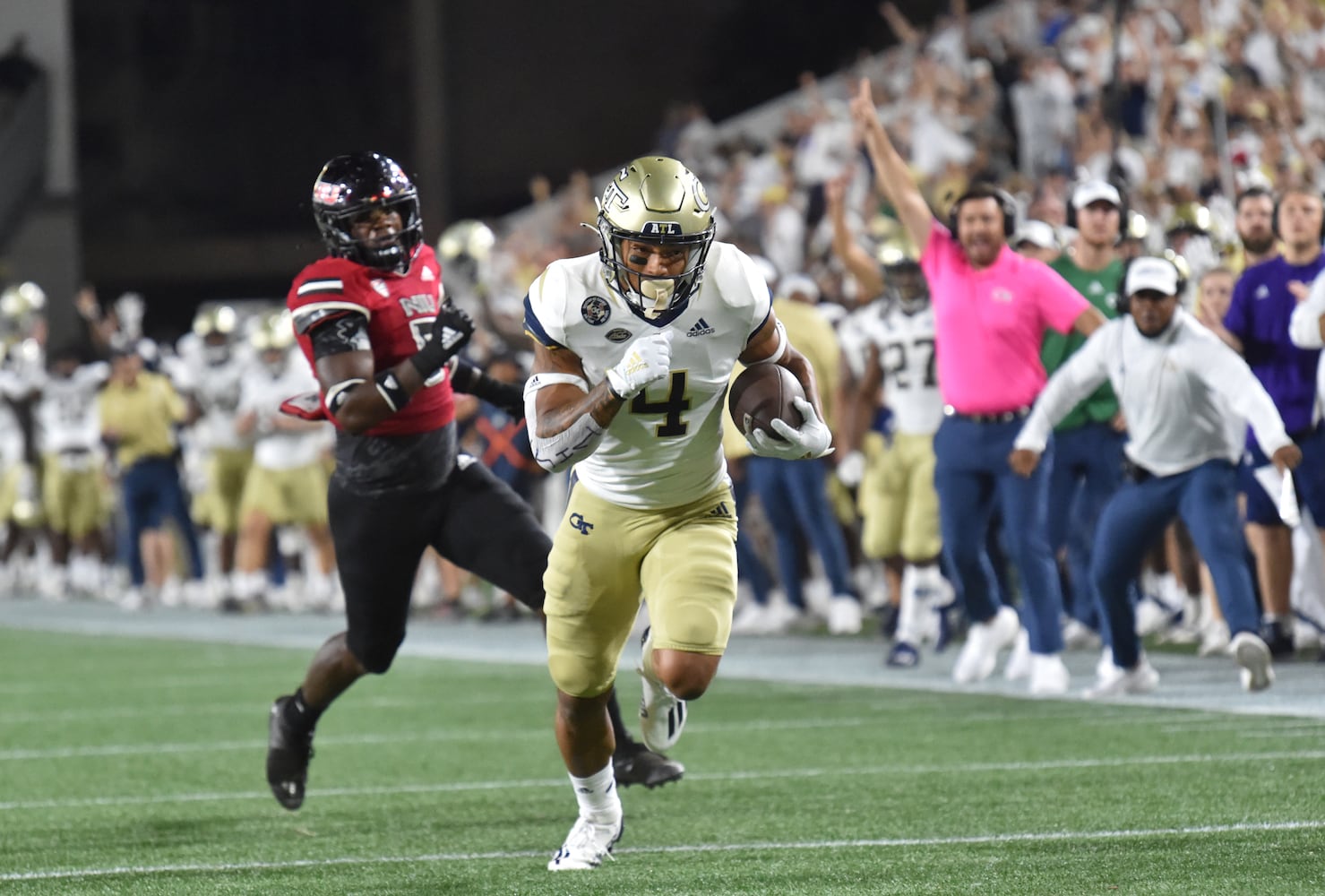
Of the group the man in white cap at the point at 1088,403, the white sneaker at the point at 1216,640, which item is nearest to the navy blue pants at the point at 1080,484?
the man in white cap at the point at 1088,403

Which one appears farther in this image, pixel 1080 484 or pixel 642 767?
pixel 1080 484

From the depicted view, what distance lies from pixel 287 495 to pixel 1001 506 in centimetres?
745

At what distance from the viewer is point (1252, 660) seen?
779cm

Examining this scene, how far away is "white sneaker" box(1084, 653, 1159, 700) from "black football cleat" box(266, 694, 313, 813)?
11.0 ft

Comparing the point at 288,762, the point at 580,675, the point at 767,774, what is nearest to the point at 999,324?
the point at 767,774

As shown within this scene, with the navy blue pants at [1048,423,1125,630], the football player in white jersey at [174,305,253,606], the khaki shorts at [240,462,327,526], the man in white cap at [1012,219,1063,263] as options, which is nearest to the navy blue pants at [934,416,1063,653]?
the navy blue pants at [1048,423,1125,630]

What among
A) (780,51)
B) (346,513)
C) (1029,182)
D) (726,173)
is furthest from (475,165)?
Result: (346,513)

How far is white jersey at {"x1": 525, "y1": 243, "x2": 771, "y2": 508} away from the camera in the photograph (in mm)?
5035

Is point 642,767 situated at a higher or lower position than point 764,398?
lower

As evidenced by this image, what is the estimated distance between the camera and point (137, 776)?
23.8ft

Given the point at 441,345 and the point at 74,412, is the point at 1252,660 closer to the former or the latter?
the point at 441,345

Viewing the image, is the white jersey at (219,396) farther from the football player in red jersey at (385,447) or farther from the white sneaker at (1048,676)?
the football player in red jersey at (385,447)

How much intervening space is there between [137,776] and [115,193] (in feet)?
67.2

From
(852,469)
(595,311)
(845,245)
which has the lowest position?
(852,469)
